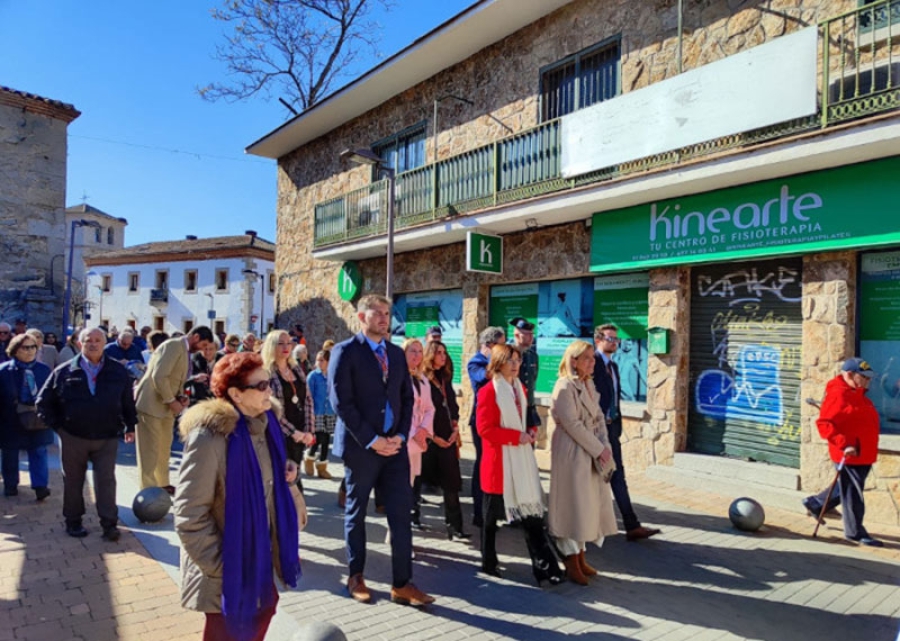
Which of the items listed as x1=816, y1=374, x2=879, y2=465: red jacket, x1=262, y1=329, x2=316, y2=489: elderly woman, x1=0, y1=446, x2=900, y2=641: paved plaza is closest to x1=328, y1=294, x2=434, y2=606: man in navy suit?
x1=0, y1=446, x2=900, y2=641: paved plaza

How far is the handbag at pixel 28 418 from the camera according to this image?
6.43 meters

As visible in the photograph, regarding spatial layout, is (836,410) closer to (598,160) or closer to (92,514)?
(598,160)

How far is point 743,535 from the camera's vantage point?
589cm

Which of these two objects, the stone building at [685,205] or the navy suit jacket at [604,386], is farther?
the stone building at [685,205]

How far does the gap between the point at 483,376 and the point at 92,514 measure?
427 cm

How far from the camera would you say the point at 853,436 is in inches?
222

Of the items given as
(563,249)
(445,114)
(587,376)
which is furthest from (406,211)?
(587,376)

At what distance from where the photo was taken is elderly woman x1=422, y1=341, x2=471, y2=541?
5574 mm

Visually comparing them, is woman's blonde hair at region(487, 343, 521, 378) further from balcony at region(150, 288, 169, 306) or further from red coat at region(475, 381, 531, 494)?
balcony at region(150, 288, 169, 306)

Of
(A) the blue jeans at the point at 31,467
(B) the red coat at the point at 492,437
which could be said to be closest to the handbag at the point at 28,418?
(A) the blue jeans at the point at 31,467

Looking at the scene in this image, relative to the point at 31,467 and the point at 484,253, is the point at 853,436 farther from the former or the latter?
the point at 31,467

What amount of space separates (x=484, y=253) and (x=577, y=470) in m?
6.90

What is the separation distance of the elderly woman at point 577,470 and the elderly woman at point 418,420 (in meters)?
1.43

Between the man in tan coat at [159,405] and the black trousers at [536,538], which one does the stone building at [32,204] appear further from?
the black trousers at [536,538]
